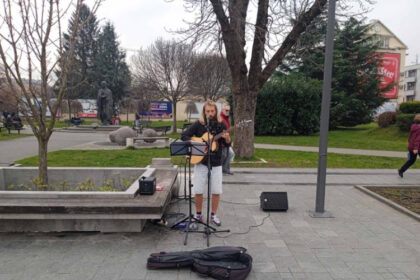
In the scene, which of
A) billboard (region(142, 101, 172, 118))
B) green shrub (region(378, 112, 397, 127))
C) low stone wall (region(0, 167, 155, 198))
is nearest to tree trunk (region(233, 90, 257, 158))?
low stone wall (region(0, 167, 155, 198))

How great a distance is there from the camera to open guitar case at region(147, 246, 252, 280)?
10.8 feet

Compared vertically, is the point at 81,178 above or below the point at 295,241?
above

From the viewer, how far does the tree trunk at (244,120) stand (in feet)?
34.0

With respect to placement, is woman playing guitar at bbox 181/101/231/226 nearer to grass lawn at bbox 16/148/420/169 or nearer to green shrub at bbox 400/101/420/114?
grass lawn at bbox 16/148/420/169

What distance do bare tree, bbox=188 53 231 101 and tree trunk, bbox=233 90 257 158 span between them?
15.7 metres

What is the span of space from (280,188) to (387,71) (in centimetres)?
3892

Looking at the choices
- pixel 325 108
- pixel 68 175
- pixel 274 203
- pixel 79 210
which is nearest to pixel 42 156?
pixel 68 175

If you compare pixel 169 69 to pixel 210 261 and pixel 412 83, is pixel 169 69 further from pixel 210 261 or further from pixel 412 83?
pixel 412 83

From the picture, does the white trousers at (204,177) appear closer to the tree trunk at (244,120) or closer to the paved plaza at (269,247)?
the paved plaza at (269,247)

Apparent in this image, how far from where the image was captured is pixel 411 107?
65.5 feet

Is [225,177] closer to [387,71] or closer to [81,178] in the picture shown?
[81,178]

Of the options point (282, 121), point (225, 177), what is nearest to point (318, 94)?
point (282, 121)

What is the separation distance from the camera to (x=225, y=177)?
8227mm

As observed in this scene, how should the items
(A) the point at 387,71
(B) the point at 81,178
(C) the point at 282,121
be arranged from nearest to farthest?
(B) the point at 81,178 < (C) the point at 282,121 < (A) the point at 387,71
